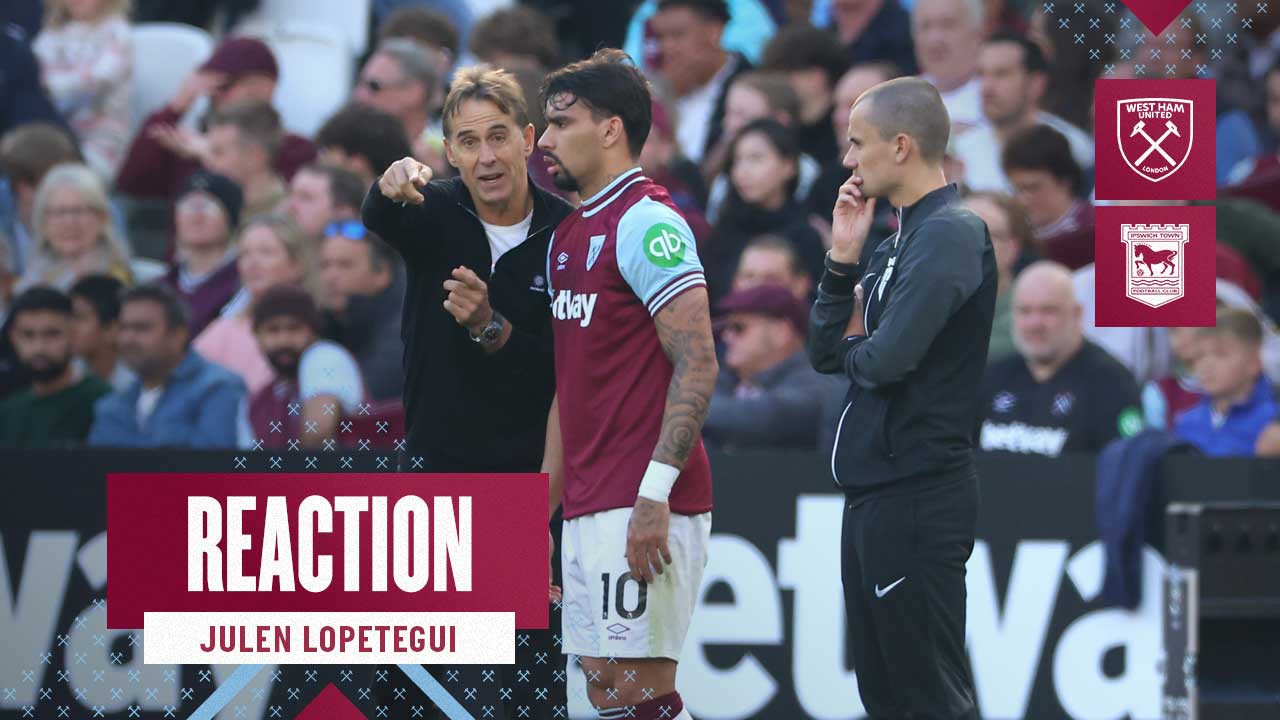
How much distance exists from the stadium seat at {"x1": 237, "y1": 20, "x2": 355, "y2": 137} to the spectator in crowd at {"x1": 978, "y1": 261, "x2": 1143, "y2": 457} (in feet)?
14.4

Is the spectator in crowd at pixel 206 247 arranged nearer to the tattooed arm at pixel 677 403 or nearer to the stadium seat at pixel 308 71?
the stadium seat at pixel 308 71

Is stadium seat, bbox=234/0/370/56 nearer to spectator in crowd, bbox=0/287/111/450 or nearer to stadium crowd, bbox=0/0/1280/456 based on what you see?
stadium crowd, bbox=0/0/1280/456

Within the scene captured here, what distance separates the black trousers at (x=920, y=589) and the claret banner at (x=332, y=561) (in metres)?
0.97

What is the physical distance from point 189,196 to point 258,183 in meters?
0.35

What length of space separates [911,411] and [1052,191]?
398 cm

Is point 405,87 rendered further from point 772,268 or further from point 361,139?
point 772,268

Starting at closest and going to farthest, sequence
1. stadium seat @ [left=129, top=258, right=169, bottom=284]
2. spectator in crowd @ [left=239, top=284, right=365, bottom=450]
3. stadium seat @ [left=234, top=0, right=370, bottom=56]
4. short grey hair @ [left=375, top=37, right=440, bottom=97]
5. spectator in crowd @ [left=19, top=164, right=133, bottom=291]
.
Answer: spectator in crowd @ [left=239, top=284, right=365, bottom=450] → spectator in crowd @ [left=19, top=164, right=133, bottom=291] → short grey hair @ [left=375, top=37, right=440, bottom=97] → stadium seat @ [left=129, top=258, right=169, bottom=284] → stadium seat @ [left=234, top=0, right=370, bottom=56]

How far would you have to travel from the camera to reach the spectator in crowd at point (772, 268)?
27.4 feet

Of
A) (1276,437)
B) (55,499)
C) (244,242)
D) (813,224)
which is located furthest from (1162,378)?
(55,499)

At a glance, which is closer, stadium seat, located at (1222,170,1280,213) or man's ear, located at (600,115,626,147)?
man's ear, located at (600,115,626,147)

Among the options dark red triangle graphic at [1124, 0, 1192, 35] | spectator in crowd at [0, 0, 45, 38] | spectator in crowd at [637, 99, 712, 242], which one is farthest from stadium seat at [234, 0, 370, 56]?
dark red triangle graphic at [1124, 0, 1192, 35]

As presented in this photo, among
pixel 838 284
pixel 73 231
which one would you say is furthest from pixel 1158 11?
pixel 73 231

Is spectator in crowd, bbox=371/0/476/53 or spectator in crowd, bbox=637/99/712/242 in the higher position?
spectator in crowd, bbox=371/0/476/53

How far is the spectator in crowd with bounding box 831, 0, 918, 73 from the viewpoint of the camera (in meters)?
10.2
